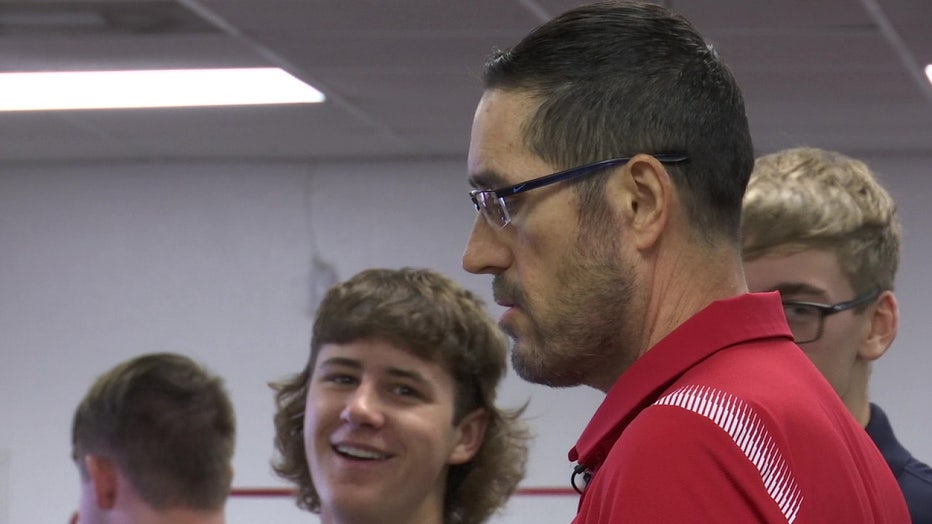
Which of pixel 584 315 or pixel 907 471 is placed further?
pixel 907 471

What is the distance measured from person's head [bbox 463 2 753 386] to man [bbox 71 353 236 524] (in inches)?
62.0

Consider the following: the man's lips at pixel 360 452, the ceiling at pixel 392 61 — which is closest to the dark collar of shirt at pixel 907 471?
the man's lips at pixel 360 452

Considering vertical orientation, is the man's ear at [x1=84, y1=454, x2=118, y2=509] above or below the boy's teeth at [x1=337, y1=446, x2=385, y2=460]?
below

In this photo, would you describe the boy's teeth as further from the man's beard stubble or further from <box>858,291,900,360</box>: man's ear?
the man's beard stubble

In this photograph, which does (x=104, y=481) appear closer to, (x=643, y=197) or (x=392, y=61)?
(x=643, y=197)

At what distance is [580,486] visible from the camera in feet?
3.92

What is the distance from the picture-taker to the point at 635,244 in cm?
103

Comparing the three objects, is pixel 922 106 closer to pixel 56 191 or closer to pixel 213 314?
pixel 213 314

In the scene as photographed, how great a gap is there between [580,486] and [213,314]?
5.03 metres

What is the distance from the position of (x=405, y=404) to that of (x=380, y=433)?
69 mm

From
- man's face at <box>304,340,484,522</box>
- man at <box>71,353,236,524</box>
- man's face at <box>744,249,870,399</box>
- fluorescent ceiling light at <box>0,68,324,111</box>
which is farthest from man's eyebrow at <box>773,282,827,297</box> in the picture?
fluorescent ceiling light at <box>0,68,324,111</box>

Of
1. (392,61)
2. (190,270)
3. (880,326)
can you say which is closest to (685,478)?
(880,326)

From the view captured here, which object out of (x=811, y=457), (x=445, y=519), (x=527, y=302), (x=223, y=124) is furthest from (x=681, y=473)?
(x=223, y=124)

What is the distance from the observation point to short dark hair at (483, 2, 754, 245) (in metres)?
1.06
